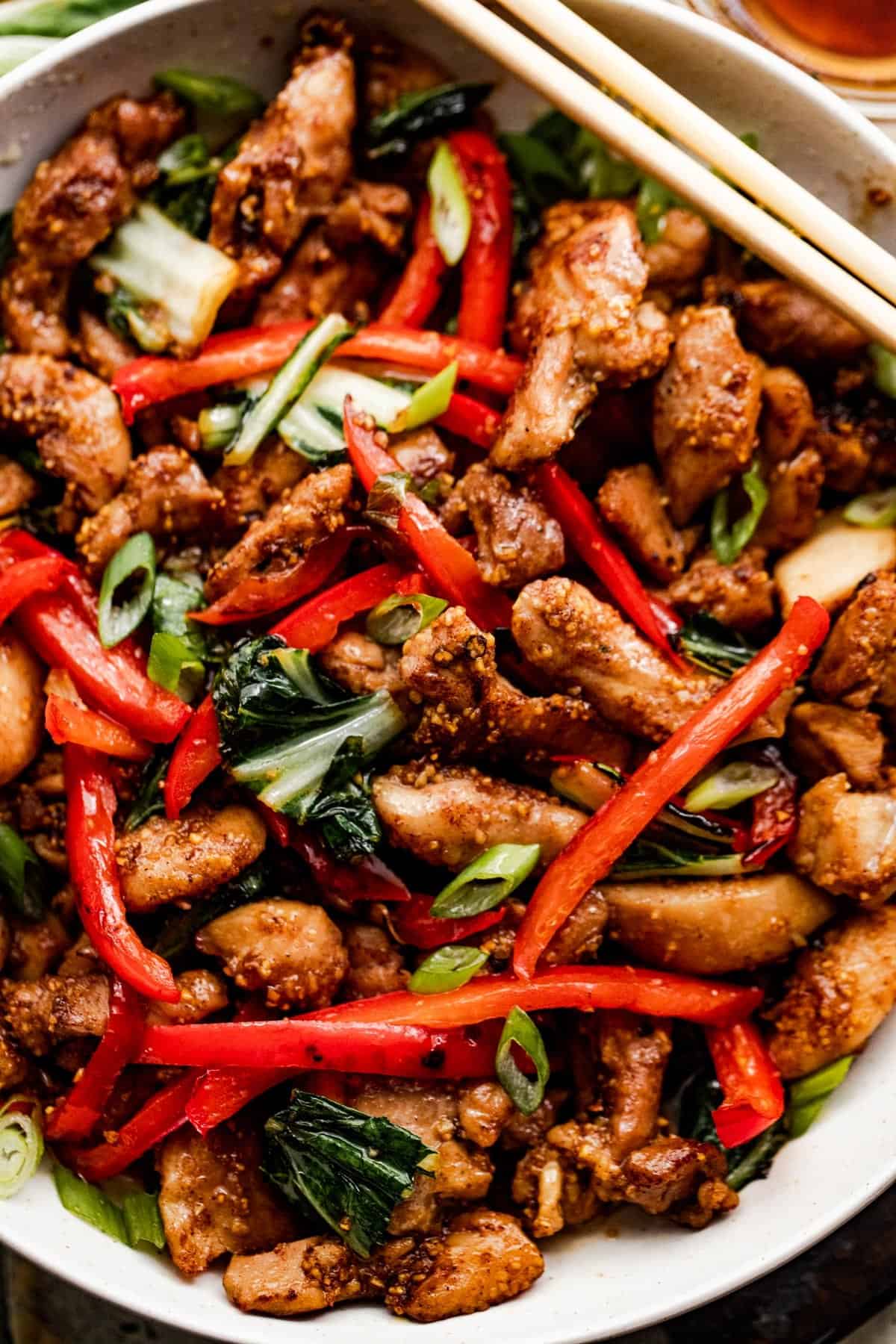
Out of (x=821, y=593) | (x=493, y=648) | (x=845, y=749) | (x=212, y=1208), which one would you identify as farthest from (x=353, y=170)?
(x=212, y=1208)

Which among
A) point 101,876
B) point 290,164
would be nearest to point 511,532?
point 290,164

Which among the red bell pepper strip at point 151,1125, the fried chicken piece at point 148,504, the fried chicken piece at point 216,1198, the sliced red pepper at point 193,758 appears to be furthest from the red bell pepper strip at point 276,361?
the fried chicken piece at point 216,1198

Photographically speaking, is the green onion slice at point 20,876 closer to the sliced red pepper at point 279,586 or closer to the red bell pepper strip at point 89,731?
the red bell pepper strip at point 89,731

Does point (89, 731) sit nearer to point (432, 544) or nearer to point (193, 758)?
point (193, 758)

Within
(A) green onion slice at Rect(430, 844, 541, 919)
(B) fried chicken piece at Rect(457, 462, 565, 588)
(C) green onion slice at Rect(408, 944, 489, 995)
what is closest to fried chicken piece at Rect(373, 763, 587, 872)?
(A) green onion slice at Rect(430, 844, 541, 919)

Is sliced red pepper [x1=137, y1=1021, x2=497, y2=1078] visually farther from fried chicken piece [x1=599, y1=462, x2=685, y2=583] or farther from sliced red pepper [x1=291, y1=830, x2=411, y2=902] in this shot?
fried chicken piece [x1=599, y1=462, x2=685, y2=583]

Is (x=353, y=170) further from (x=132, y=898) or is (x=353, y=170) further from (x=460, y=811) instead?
(x=132, y=898)
